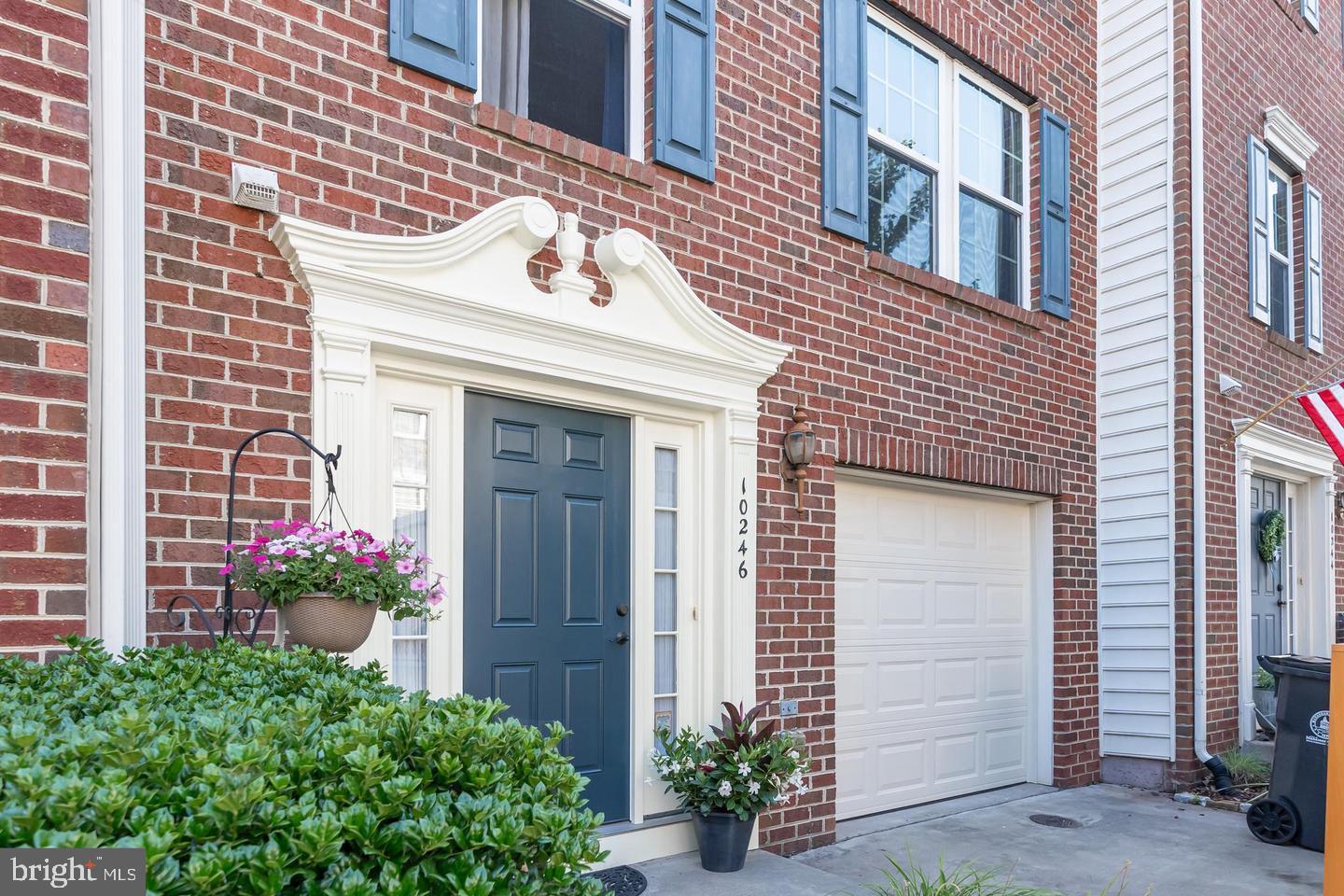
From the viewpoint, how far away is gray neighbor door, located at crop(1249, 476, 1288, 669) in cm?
852

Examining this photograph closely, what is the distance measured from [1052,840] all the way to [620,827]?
252 cm

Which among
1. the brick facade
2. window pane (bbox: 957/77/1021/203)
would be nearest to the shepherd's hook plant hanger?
the brick facade

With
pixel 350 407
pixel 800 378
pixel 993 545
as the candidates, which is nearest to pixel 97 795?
pixel 350 407

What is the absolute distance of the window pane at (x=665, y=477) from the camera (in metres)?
5.06

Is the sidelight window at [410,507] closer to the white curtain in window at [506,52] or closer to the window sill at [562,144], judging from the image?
the window sill at [562,144]

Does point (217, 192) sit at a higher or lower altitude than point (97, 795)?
higher

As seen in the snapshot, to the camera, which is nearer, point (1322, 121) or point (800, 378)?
point (800, 378)

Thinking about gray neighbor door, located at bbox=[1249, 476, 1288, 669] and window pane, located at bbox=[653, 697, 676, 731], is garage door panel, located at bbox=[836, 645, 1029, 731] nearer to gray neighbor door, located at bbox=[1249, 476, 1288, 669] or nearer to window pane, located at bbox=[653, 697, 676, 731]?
window pane, located at bbox=[653, 697, 676, 731]

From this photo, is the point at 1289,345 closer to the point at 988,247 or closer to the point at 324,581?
the point at 988,247

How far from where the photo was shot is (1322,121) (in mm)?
10047

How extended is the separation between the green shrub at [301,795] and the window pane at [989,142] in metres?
5.95

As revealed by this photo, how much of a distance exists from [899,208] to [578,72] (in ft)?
7.75

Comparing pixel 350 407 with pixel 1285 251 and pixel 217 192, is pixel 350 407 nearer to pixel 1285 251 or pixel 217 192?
pixel 217 192

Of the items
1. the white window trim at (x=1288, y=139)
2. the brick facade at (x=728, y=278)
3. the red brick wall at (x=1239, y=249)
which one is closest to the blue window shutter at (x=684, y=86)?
the brick facade at (x=728, y=278)
